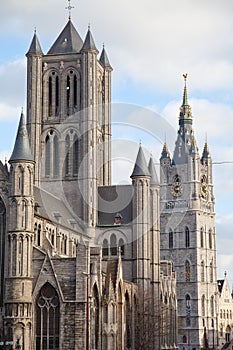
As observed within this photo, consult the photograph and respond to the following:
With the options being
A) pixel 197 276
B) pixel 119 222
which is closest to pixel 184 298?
pixel 197 276

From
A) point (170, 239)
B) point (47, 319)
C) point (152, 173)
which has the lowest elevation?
point (47, 319)

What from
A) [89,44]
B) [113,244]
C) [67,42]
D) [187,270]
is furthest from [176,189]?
[89,44]

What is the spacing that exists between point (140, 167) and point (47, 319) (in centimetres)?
2998

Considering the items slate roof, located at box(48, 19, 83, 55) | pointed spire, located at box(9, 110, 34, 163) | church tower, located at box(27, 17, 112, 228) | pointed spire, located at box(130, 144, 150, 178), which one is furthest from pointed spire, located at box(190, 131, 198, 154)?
pointed spire, located at box(9, 110, 34, 163)

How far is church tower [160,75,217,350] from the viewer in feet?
488

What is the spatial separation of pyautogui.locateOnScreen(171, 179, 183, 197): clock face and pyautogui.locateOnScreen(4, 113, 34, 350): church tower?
280ft

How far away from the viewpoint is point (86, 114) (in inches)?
3875

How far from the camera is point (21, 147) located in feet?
246

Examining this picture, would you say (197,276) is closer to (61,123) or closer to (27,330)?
(61,123)

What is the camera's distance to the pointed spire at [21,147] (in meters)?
74.1

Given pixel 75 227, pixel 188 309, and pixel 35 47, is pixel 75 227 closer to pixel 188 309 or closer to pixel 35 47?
pixel 35 47

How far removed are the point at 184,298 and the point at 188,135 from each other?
112 feet

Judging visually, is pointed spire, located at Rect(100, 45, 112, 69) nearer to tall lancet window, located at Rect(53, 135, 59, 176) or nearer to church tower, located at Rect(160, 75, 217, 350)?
tall lancet window, located at Rect(53, 135, 59, 176)

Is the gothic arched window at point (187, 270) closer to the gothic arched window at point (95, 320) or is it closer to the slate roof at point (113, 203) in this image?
the slate roof at point (113, 203)
